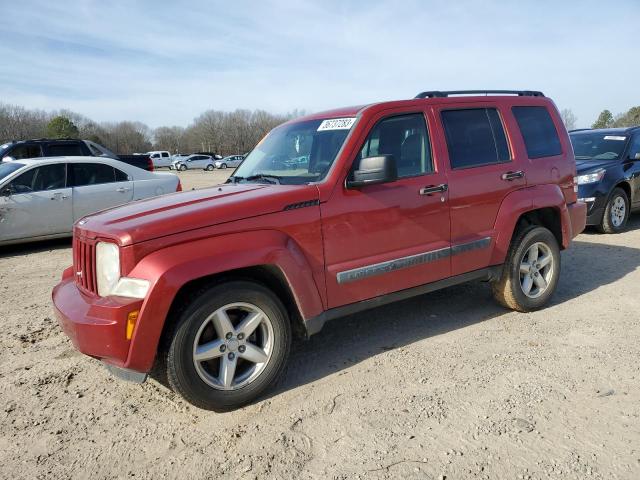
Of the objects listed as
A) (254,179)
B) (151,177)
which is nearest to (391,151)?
(254,179)

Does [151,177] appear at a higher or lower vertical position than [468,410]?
higher

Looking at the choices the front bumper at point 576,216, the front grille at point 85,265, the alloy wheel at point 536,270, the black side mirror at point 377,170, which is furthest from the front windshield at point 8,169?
the front bumper at point 576,216

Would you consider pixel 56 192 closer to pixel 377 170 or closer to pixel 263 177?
pixel 263 177

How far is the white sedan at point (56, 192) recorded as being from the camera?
793 cm

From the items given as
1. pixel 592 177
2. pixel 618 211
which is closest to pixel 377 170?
pixel 592 177

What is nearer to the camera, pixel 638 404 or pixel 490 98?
pixel 638 404

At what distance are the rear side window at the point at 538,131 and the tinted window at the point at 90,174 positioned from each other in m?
7.07

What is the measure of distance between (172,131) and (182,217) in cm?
11172

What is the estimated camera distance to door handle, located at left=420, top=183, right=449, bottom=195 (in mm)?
3895

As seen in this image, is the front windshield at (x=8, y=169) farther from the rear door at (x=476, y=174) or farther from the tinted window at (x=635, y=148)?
the tinted window at (x=635, y=148)

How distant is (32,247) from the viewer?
8773mm

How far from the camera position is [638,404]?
3066 millimetres

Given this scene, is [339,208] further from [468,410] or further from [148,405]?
[148,405]

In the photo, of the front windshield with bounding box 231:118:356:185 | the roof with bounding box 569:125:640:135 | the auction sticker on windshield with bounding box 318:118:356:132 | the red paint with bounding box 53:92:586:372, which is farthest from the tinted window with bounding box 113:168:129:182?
the roof with bounding box 569:125:640:135
